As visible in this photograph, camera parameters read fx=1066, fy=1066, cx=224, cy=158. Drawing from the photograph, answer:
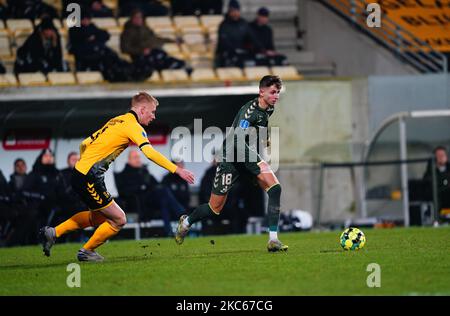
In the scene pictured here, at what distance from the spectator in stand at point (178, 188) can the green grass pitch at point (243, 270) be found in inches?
237

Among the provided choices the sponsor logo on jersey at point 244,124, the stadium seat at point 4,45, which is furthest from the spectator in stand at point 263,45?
the sponsor logo on jersey at point 244,124

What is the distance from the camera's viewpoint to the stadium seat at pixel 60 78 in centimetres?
2206

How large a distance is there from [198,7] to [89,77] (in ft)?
14.7

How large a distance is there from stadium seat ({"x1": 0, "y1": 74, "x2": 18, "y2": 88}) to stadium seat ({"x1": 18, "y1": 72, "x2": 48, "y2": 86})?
0.14 meters

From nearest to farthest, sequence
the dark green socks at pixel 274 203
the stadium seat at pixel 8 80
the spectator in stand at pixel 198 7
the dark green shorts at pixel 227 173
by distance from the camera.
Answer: the dark green socks at pixel 274 203 → the dark green shorts at pixel 227 173 → the stadium seat at pixel 8 80 → the spectator in stand at pixel 198 7

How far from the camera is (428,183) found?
71.2ft

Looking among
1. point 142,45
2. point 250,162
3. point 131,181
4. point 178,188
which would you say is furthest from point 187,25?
point 250,162

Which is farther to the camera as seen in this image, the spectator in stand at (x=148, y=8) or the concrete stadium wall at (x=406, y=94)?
the spectator in stand at (x=148, y=8)

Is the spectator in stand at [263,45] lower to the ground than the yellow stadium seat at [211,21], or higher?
lower

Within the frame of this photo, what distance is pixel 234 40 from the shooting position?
76.9 ft

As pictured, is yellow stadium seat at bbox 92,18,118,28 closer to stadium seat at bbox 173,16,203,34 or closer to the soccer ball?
stadium seat at bbox 173,16,203,34

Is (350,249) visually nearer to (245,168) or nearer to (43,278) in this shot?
(245,168)

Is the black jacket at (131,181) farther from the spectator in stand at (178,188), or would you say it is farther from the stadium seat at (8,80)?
the stadium seat at (8,80)

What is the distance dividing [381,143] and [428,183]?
186cm
